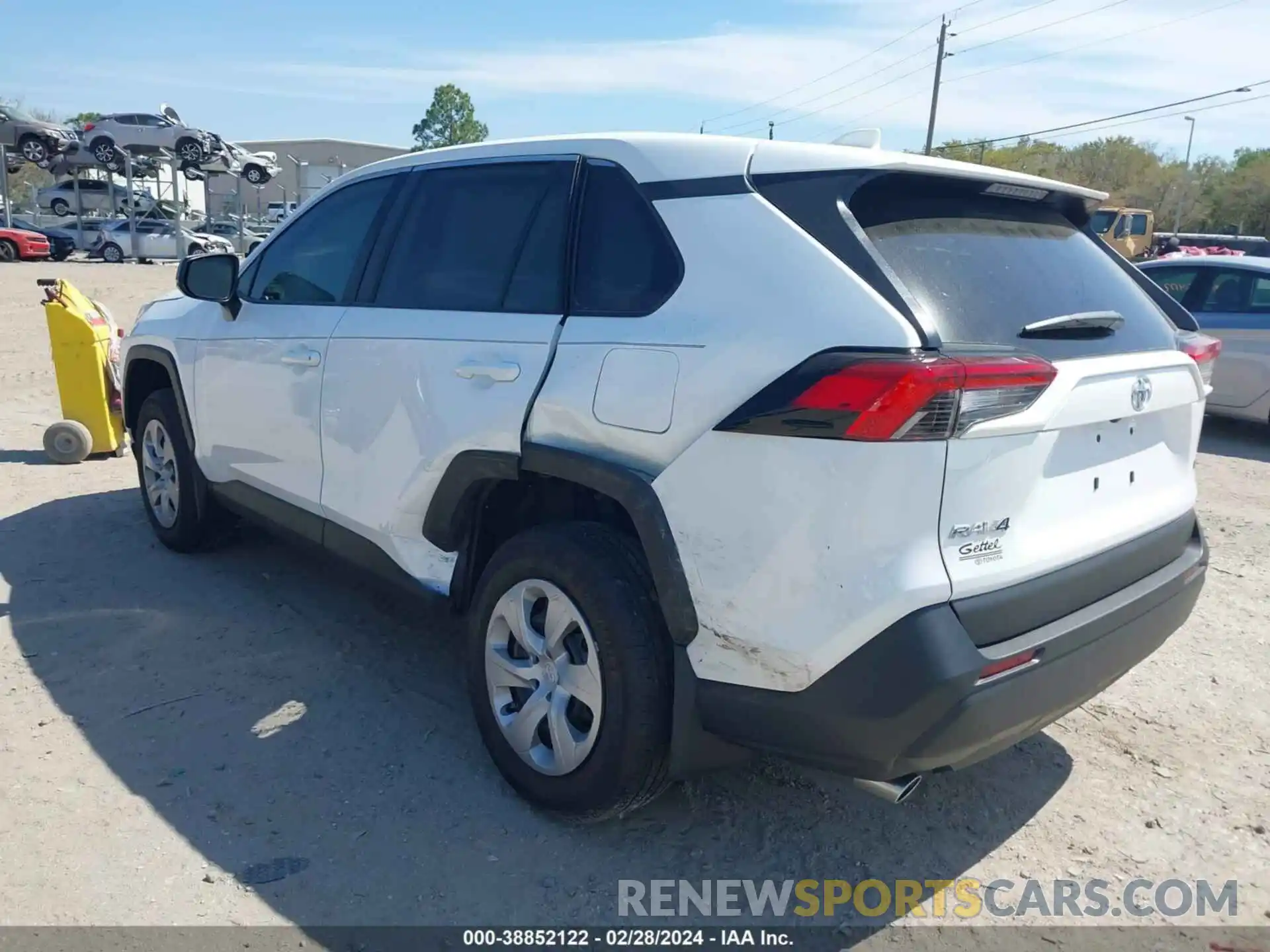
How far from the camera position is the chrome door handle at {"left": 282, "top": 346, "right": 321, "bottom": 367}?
12.3 ft

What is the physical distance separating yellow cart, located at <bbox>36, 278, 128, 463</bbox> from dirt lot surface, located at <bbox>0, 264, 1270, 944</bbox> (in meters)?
2.57

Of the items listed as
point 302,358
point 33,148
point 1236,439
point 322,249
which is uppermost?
point 33,148

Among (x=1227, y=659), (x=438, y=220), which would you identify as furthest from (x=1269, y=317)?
(x=438, y=220)

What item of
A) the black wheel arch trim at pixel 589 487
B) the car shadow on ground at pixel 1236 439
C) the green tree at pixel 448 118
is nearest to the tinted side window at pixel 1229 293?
the car shadow on ground at pixel 1236 439

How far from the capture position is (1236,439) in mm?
9273

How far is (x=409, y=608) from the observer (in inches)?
178

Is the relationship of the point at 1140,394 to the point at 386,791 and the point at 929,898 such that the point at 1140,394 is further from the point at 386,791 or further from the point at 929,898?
the point at 386,791

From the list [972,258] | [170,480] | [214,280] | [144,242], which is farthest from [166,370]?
[144,242]

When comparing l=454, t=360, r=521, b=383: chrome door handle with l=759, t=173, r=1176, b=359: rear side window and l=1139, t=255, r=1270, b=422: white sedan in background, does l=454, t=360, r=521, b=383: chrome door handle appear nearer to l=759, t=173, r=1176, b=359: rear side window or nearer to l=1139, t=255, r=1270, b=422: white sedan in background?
l=759, t=173, r=1176, b=359: rear side window

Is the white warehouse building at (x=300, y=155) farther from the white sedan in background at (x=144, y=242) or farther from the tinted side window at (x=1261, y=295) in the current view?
the tinted side window at (x=1261, y=295)

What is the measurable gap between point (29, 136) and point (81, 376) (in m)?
29.5

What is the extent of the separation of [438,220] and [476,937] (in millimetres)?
2311

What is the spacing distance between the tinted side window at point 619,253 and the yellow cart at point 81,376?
5.11 meters

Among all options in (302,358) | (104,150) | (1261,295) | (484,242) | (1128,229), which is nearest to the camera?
(484,242)
